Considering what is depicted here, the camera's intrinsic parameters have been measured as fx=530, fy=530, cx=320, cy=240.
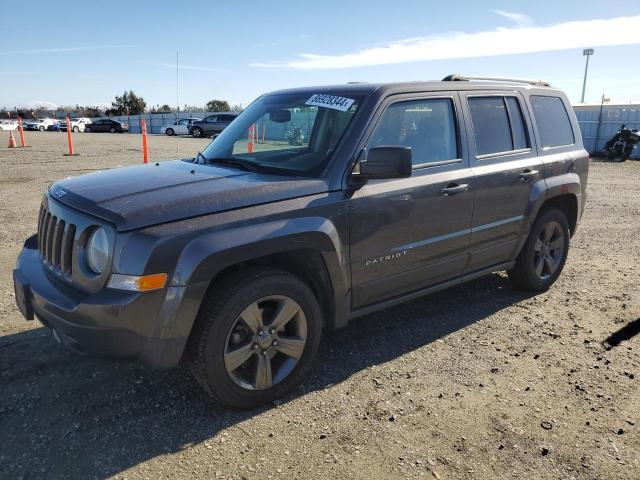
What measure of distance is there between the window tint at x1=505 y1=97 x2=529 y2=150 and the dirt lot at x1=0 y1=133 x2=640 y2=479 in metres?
1.50

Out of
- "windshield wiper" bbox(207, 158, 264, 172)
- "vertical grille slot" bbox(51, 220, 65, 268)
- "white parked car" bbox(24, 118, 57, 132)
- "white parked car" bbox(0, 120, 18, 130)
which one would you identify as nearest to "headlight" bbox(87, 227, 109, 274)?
"vertical grille slot" bbox(51, 220, 65, 268)

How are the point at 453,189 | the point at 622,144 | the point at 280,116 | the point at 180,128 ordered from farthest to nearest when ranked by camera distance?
1. the point at 180,128
2. the point at 622,144
3. the point at 280,116
4. the point at 453,189

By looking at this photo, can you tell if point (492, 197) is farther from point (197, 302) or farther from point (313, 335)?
point (197, 302)

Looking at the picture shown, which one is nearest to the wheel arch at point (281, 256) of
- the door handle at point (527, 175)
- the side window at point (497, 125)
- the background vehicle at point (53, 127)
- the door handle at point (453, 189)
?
the door handle at point (453, 189)

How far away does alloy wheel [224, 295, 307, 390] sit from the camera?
308 centimetres

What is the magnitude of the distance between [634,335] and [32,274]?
14.8ft

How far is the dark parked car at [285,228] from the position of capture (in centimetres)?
277

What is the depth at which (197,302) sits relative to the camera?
2828 millimetres

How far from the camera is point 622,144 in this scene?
19734 millimetres

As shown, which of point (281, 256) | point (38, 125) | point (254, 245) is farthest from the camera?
point (38, 125)

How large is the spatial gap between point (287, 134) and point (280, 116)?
0.19 m

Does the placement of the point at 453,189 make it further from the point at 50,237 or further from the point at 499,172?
the point at 50,237

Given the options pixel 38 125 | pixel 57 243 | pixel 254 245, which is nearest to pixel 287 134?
pixel 254 245

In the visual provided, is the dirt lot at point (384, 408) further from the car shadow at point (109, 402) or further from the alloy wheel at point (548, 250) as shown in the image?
the alloy wheel at point (548, 250)
